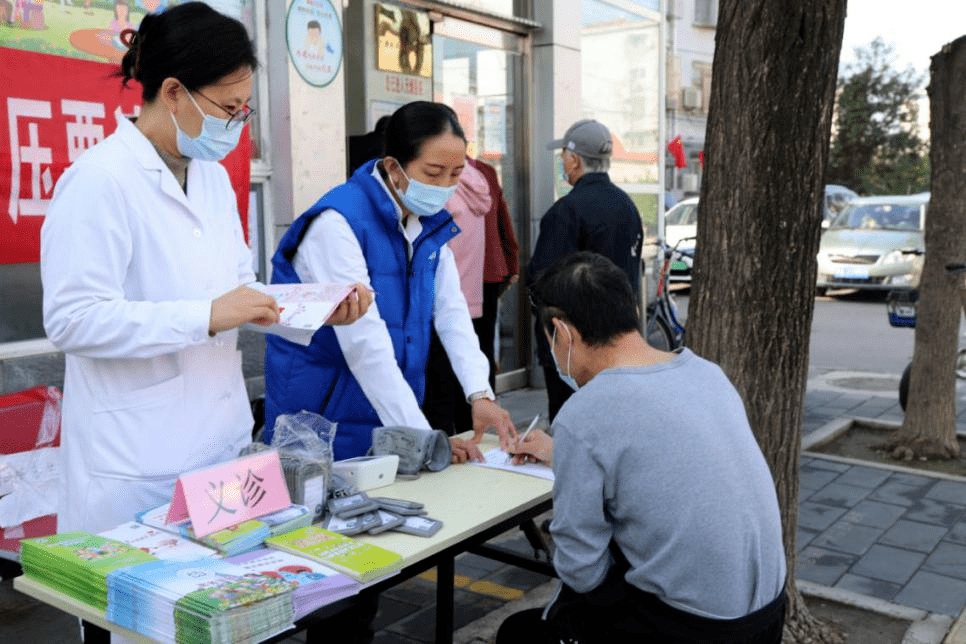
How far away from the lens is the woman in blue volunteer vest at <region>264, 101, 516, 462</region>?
2787mm

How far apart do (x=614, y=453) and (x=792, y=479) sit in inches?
67.6

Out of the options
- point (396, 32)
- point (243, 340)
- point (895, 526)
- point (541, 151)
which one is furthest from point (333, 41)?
point (895, 526)

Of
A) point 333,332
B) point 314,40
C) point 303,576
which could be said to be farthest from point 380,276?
point 314,40

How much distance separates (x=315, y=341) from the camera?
287 cm

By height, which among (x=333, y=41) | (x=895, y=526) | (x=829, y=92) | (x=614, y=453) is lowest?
(x=895, y=526)

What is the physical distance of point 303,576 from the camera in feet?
6.33

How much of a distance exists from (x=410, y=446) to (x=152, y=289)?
2.80ft

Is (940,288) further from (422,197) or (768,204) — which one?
(422,197)

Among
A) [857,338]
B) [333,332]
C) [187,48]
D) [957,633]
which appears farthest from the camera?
[857,338]

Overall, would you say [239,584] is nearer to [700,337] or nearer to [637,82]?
[700,337]

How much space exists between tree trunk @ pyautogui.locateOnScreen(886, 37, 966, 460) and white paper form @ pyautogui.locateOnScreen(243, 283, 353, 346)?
192 inches

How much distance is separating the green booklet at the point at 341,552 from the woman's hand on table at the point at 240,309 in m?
0.46

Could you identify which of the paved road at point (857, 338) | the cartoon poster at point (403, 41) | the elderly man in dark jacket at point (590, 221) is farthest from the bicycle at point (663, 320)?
the elderly man in dark jacket at point (590, 221)

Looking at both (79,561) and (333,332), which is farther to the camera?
(333,332)
